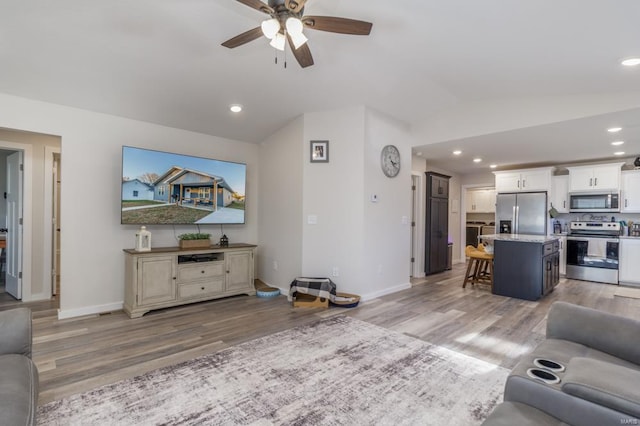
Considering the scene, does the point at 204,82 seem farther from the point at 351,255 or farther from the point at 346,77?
the point at 351,255

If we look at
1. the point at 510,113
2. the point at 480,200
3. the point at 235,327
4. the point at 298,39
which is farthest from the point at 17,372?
the point at 480,200

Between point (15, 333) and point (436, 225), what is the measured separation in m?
6.26

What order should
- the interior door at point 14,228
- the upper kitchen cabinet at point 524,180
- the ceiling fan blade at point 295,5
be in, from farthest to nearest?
the upper kitchen cabinet at point 524,180 → the interior door at point 14,228 → the ceiling fan blade at point 295,5

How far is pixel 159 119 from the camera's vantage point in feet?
13.6

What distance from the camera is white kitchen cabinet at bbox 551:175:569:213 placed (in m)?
6.39

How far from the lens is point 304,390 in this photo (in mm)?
2158

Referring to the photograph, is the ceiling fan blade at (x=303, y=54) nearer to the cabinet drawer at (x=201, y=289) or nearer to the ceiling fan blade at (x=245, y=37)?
the ceiling fan blade at (x=245, y=37)

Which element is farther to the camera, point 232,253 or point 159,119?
point 232,253

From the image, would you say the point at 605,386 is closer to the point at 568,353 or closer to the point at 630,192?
the point at 568,353

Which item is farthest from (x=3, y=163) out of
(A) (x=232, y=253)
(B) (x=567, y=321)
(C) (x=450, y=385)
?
(B) (x=567, y=321)

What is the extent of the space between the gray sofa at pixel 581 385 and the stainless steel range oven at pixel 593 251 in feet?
17.7

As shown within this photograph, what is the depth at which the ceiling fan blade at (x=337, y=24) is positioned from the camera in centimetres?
214

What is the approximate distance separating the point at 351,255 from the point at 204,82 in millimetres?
2822

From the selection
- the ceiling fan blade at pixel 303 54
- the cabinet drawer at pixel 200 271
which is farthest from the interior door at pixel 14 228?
the ceiling fan blade at pixel 303 54
